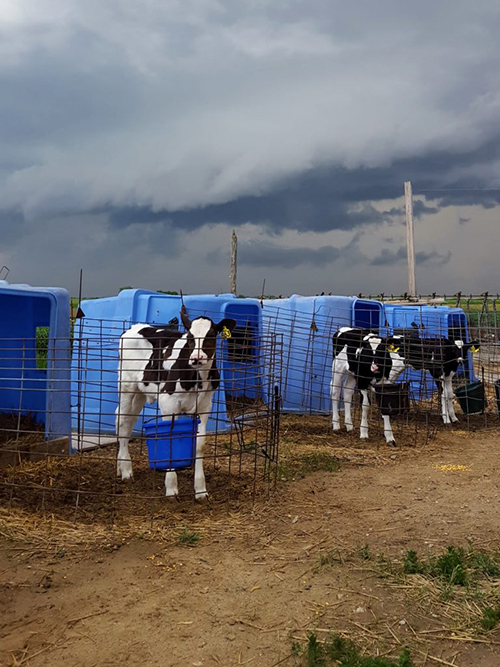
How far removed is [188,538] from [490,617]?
2.58 m

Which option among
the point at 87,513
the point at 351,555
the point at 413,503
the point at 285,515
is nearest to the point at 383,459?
the point at 413,503

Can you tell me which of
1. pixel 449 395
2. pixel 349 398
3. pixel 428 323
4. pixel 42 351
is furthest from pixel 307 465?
pixel 428 323

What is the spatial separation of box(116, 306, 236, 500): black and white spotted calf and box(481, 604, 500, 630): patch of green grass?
9.87 ft

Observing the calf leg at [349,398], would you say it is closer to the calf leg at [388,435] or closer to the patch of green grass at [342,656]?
the calf leg at [388,435]

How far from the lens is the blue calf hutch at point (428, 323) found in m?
15.5

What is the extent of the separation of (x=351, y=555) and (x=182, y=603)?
5.30 feet

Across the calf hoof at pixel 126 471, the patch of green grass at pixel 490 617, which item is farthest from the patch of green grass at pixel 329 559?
the calf hoof at pixel 126 471

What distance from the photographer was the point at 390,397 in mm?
11109

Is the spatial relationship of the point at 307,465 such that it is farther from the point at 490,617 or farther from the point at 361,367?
the point at 490,617

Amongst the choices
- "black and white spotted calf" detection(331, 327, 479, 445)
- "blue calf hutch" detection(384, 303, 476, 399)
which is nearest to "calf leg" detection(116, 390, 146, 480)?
"black and white spotted calf" detection(331, 327, 479, 445)

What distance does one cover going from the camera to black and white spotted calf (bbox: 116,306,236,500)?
6.66 meters

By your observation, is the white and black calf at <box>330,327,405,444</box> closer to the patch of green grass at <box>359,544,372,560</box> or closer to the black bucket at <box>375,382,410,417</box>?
the black bucket at <box>375,382,410,417</box>

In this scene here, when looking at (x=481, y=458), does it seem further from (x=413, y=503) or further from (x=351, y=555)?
(x=351, y=555)

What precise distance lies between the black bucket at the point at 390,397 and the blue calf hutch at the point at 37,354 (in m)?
5.33
